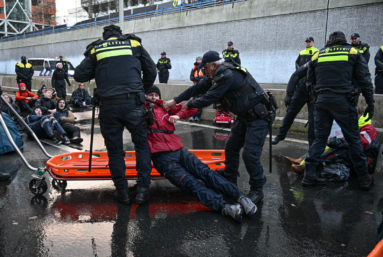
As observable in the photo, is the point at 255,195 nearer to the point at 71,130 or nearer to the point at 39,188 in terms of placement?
the point at 39,188

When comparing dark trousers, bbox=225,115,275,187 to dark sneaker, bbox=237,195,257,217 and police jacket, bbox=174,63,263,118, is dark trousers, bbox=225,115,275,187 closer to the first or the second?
police jacket, bbox=174,63,263,118

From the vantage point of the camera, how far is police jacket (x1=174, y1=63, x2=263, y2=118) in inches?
139

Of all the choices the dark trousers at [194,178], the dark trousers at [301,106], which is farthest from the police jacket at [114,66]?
the dark trousers at [301,106]

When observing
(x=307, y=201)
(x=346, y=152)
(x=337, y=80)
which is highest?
(x=337, y=80)

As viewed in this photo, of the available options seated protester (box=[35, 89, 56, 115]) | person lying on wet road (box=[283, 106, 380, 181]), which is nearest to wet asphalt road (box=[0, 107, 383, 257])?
person lying on wet road (box=[283, 106, 380, 181])

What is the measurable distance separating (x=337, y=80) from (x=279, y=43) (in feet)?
47.3

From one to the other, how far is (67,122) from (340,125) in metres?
5.96

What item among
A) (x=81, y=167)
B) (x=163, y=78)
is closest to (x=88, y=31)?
(x=163, y=78)

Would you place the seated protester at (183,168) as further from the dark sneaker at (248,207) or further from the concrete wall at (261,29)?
the concrete wall at (261,29)

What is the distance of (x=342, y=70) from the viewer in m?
4.03

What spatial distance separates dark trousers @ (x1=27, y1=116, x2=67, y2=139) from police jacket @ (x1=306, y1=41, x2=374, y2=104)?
5242 millimetres

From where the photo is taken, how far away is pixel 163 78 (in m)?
15.4

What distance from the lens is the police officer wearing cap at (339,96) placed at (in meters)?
4.03

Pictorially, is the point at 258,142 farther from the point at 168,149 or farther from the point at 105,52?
the point at 105,52
